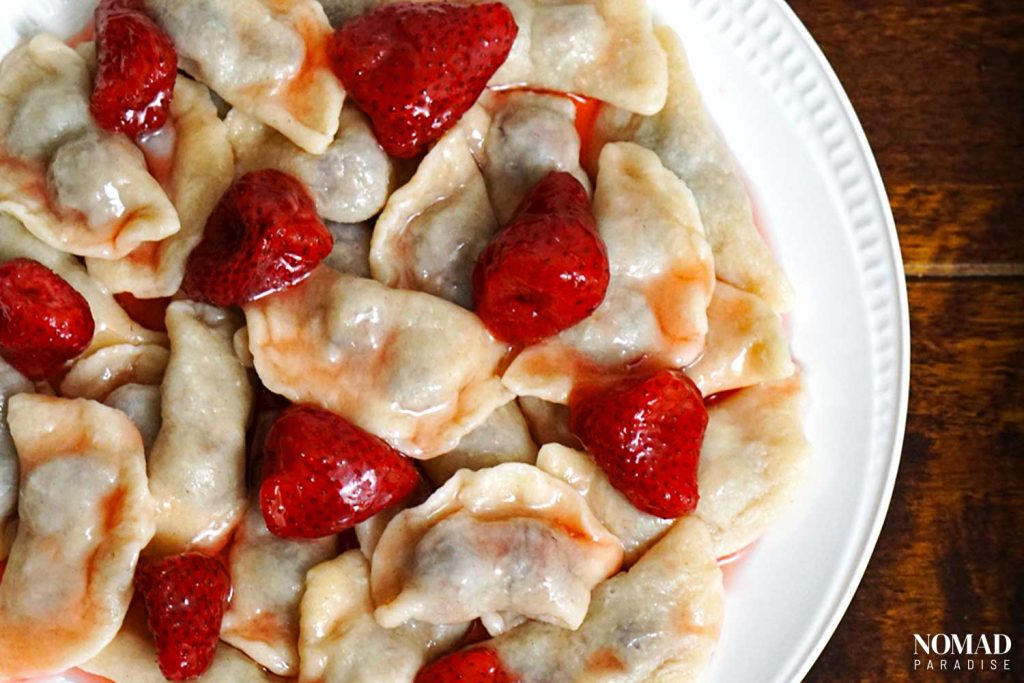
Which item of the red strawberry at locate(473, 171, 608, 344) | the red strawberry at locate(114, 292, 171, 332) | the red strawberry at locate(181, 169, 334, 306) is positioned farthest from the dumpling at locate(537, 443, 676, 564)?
the red strawberry at locate(114, 292, 171, 332)

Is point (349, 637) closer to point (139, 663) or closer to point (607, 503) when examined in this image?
point (139, 663)

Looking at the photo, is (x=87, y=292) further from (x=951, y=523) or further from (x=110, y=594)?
(x=951, y=523)

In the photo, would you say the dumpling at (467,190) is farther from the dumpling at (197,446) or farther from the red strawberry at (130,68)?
the red strawberry at (130,68)

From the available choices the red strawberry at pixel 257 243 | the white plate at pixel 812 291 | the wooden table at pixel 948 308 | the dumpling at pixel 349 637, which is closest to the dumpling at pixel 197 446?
the red strawberry at pixel 257 243

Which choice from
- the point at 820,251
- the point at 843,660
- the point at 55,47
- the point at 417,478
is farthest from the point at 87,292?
the point at 843,660

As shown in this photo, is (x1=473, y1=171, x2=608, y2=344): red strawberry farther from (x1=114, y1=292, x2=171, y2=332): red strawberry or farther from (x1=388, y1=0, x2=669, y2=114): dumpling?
(x1=114, y1=292, x2=171, y2=332): red strawberry

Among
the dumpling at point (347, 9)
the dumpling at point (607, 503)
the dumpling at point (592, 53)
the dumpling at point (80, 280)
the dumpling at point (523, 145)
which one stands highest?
the dumpling at point (347, 9)
